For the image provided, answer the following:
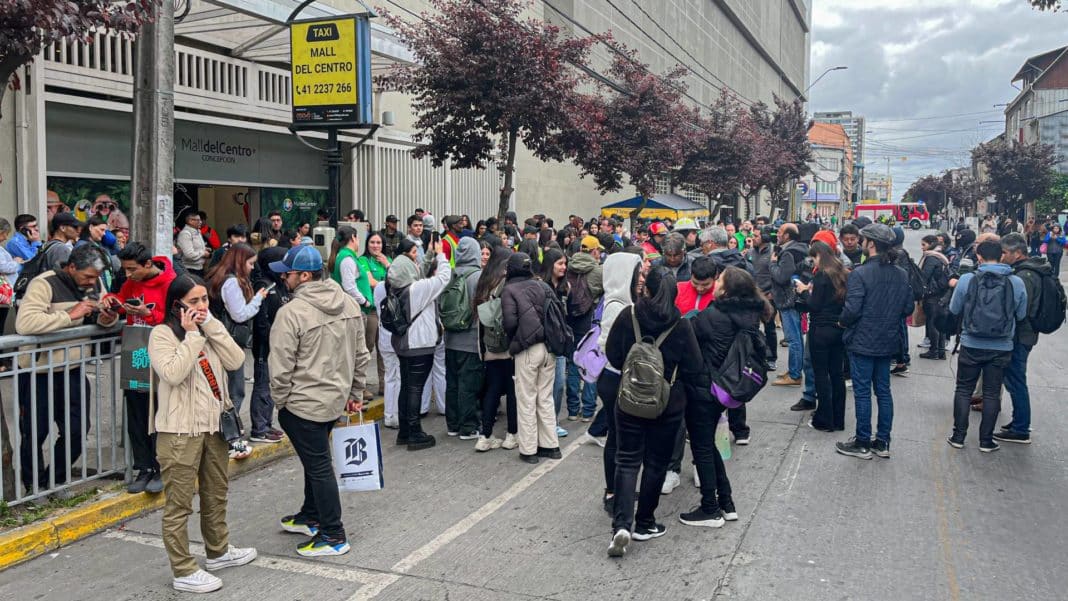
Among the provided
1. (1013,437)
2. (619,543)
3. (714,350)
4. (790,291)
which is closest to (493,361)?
(714,350)

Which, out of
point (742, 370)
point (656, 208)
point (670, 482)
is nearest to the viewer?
point (742, 370)

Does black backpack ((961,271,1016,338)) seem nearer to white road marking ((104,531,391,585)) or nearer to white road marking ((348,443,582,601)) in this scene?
white road marking ((348,443,582,601))

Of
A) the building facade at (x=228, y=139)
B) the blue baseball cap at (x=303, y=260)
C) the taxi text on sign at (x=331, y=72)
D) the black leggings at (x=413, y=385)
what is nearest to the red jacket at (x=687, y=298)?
the black leggings at (x=413, y=385)

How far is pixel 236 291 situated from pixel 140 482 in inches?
60.9

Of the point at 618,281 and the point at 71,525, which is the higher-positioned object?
the point at 618,281

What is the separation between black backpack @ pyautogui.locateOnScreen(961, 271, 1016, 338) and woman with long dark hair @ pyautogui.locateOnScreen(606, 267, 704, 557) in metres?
3.33

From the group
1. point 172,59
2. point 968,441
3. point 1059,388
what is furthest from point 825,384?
point 172,59

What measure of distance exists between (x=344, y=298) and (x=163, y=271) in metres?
1.57

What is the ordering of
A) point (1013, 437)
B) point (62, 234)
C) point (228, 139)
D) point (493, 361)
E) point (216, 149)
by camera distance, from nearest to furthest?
point (493, 361) → point (1013, 437) → point (62, 234) → point (216, 149) → point (228, 139)

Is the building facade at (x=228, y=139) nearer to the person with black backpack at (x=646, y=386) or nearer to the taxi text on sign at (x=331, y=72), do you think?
the taxi text on sign at (x=331, y=72)

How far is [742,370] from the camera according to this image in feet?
18.5

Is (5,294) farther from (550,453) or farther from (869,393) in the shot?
(869,393)

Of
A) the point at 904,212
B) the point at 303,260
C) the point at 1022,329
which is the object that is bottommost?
the point at 1022,329

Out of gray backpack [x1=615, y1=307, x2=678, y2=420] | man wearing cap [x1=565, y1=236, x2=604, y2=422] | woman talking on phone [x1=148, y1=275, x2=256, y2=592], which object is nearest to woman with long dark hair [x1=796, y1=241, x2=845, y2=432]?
man wearing cap [x1=565, y1=236, x2=604, y2=422]
